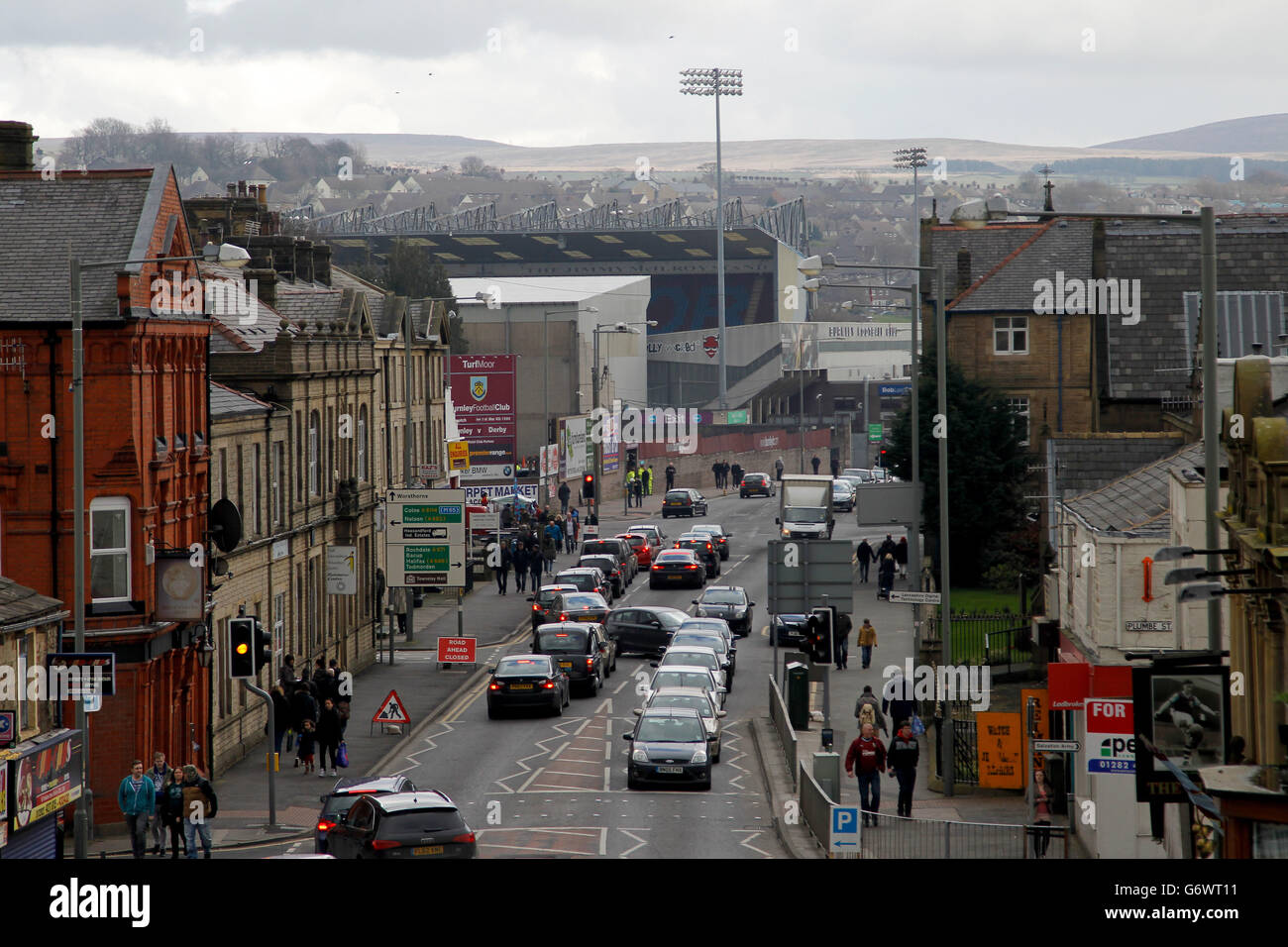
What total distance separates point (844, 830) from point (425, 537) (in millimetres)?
24341

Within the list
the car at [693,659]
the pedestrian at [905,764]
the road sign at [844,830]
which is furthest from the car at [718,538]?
the road sign at [844,830]

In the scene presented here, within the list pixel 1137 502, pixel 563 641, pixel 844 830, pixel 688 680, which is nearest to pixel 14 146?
pixel 688 680

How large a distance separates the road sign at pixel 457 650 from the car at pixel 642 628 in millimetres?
5634

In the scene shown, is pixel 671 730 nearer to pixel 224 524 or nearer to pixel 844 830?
pixel 224 524

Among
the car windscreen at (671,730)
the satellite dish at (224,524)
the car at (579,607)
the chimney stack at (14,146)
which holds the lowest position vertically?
the car windscreen at (671,730)

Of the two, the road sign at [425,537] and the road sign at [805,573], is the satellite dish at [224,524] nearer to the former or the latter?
the road sign at [805,573]

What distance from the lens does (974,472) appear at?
5669cm

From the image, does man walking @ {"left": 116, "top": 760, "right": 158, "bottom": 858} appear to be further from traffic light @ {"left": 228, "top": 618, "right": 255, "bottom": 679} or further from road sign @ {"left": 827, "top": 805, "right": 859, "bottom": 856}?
road sign @ {"left": 827, "top": 805, "right": 859, "bottom": 856}

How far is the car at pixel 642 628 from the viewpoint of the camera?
47.3 meters

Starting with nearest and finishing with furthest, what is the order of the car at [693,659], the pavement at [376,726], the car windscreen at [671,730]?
the pavement at [376,726] → the car windscreen at [671,730] → the car at [693,659]
